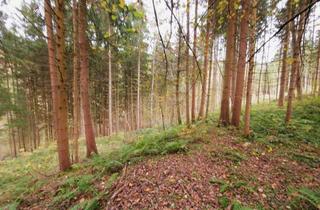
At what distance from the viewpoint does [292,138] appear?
4.55 meters

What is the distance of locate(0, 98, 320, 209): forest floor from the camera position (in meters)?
2.37

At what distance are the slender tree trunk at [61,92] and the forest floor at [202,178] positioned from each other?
20.4 inches

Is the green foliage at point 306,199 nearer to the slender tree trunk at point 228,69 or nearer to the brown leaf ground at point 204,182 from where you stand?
the brown leaf ground at point 204,182

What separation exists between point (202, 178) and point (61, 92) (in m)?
3.77

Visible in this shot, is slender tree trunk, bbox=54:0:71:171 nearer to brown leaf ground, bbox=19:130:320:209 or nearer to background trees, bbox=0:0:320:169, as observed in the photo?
background trees, bbox=0:0:320:169

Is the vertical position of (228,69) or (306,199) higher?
(228,69)

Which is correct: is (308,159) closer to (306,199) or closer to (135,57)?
(306,199)

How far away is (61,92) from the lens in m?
3.96

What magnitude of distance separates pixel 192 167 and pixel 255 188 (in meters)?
1.07

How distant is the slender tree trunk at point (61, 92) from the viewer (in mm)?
3679

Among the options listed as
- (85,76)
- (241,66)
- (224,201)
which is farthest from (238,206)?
(85,76)

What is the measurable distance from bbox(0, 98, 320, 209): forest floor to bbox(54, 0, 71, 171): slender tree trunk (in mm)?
518

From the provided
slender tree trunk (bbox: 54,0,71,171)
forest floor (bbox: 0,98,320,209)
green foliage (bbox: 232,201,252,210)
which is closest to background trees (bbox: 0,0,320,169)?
slender tree trunk (bbox: 54,0,71,171)

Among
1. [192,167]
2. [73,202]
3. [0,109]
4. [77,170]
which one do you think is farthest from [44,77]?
[192,167]
